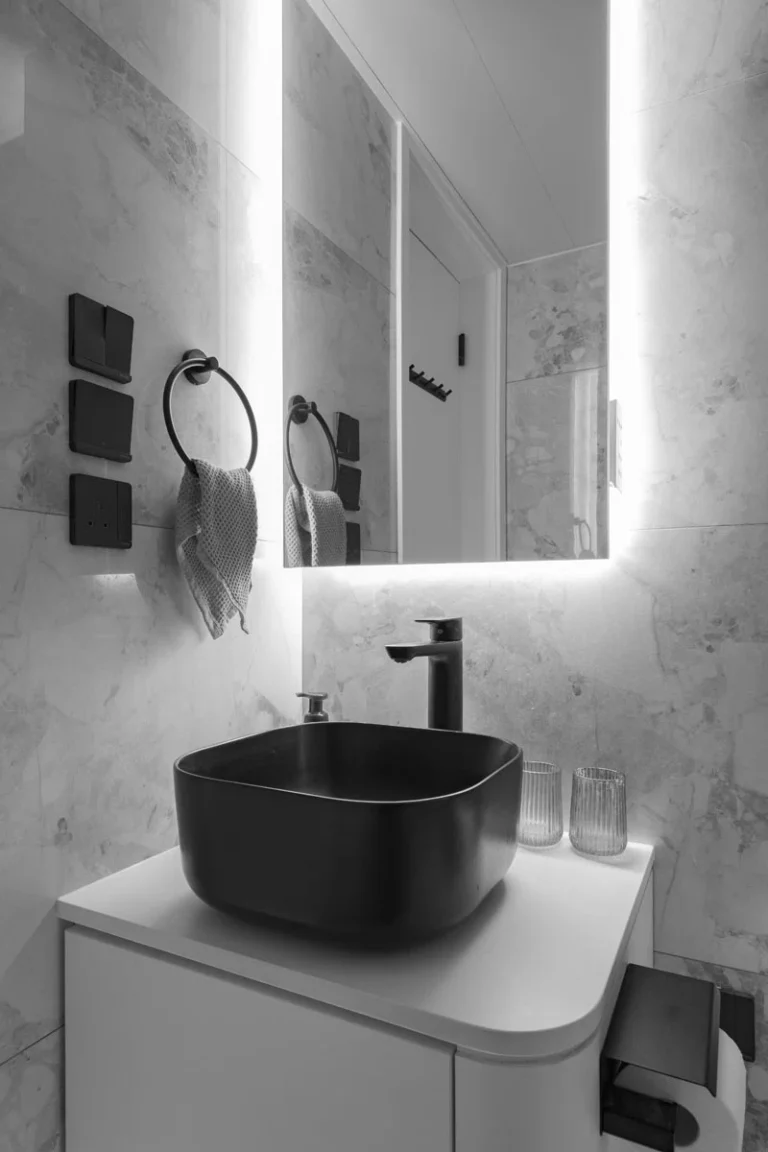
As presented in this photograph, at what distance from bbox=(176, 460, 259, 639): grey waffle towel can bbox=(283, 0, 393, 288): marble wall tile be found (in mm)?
507

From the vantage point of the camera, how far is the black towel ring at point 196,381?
3.57 ft

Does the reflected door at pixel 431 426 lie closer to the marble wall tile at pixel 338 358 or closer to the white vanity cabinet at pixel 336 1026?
the marble wall tile at pixel 338 358

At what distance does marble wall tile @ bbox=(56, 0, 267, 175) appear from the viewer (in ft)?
3.40

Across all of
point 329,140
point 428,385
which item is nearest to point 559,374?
point 428,385

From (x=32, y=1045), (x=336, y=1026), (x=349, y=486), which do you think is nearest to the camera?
(x=336, y=1026)

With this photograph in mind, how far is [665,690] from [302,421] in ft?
2.53

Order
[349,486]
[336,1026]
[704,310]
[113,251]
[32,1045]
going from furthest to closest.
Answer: [349,486]
[704,310]
[113,251]
[32,1045]
[336,1026]

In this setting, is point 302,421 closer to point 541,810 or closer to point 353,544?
point 353,544

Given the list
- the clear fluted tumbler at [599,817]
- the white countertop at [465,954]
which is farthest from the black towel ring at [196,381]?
the clear fluted tumbler at [599,817]

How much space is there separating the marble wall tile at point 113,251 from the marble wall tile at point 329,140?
12 cm

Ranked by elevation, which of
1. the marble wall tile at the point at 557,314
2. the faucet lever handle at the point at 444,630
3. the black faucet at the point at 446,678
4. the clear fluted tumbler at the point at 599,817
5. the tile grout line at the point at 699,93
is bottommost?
the clear fluted tumbler at the point at 599,817

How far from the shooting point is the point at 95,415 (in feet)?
3.19

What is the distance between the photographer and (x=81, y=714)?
96 centimetres

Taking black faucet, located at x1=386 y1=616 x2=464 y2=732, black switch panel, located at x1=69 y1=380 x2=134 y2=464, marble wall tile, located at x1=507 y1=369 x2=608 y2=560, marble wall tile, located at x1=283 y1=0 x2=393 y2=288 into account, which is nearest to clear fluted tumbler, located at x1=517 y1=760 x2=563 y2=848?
black faucet, located at x1=386 y1=616 x2=464 y2=732
